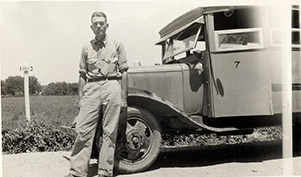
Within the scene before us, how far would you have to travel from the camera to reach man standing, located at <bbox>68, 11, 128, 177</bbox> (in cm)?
357

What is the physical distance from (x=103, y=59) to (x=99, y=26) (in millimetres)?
375

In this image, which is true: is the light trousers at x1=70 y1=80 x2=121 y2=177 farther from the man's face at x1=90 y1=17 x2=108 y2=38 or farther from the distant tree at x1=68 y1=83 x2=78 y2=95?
the distant tree at x1=68 y1=83 x2=78 y2=95

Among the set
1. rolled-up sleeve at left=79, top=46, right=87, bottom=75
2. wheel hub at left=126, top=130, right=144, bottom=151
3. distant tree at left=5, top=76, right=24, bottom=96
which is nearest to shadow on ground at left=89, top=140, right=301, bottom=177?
wheel hub at left=126, top=130, right=144, bottom=151

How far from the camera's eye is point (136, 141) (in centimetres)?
394

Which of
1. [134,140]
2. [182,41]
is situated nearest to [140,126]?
[134,140]

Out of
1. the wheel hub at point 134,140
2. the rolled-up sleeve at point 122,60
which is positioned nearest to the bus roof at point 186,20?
the rolled-up sleeve at point 122,60

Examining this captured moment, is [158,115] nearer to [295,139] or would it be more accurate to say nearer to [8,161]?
[8,161]

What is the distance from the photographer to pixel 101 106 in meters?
3.71

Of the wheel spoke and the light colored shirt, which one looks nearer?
the light colored shirt

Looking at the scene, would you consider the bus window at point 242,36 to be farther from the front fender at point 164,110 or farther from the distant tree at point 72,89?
the distant tree at point 72,89

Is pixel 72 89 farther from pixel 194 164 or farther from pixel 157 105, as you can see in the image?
pixel 194 164

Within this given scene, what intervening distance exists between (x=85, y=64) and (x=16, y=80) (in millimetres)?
2589

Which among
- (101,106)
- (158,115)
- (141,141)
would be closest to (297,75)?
(158,115)

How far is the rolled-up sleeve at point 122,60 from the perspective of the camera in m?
3.77
